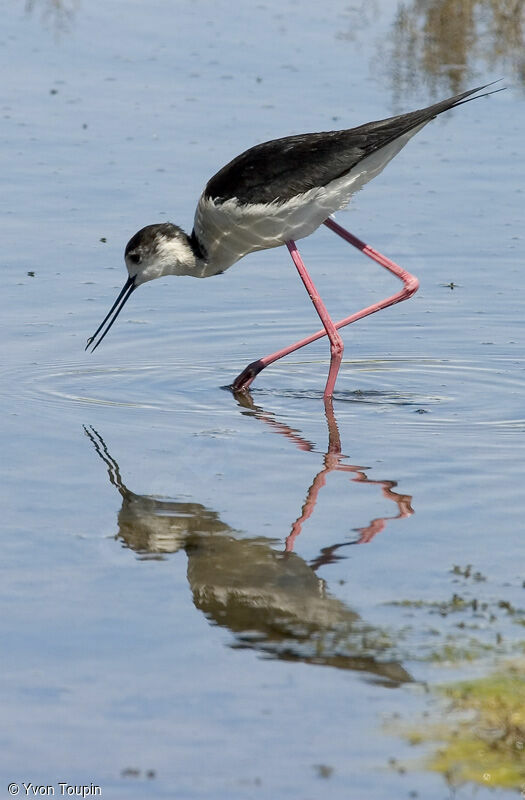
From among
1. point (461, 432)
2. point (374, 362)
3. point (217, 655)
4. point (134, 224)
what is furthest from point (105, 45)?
point (217, 655)

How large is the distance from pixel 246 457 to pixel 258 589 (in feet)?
4.50

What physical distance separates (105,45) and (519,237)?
5.54m

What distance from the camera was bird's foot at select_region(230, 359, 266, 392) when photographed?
7066mm

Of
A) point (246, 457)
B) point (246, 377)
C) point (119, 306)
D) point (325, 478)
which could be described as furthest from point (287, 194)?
point (325, 478)

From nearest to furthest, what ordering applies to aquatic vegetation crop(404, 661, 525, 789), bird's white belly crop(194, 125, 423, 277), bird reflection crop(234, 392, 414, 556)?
aquatic vegetation crop(404, 661, 525, 789) → bird reflection crop(234, 392, 414, 556) → bird's white belly crop(194, 125, 423, 277)

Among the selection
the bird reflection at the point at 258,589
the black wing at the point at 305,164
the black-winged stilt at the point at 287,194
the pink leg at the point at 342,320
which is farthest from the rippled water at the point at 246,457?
the black wing at the point at 305,164

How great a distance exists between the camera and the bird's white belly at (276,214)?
23.6 feet

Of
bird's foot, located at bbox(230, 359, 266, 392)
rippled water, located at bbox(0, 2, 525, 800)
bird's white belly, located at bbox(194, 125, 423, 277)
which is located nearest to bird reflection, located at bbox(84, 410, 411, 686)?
rippled water, located at bbox(0, 2, 525, 800)

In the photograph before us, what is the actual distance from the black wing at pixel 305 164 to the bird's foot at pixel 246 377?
2.61 feet

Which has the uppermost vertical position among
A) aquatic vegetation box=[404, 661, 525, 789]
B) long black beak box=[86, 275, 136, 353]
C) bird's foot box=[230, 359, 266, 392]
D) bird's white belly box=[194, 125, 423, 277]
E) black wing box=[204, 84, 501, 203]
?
black wing box=[204, 84, 501, 203]

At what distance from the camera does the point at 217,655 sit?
423 cm

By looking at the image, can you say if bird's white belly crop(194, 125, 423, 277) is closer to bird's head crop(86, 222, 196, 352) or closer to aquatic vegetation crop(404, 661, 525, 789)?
bird's head crop(86, 222, 196, 352)

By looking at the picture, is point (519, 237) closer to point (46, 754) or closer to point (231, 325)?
point (231, 325)

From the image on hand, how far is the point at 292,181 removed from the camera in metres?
7.12
